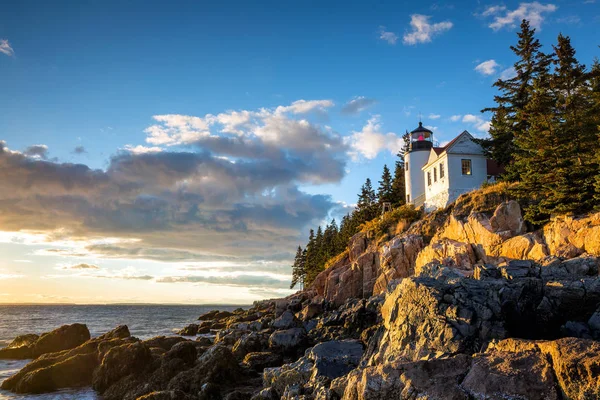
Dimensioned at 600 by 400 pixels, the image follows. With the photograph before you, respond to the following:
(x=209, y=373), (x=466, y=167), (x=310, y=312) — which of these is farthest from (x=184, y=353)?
(x=466, y=167)

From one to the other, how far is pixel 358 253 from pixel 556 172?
1870 cm

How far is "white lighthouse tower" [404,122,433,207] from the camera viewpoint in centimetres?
4325

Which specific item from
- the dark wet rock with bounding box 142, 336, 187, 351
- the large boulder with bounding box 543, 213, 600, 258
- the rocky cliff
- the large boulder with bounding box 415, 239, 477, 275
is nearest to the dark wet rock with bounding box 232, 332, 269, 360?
the rocky cliff

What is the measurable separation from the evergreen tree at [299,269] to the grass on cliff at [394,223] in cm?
4108

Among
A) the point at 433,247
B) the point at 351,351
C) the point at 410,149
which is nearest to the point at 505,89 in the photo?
the point at 410,149

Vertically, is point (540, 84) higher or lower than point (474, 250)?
higher

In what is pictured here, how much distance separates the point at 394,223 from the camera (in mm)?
37406

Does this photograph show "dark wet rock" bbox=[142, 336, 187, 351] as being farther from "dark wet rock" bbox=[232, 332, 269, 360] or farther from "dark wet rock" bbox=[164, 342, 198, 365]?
"dark wet rock" bbox=[164, 342, 198, 365]

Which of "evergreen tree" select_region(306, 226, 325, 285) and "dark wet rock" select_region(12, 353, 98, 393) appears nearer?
"dark wet rock" select_region(12, 353, 98, 393)

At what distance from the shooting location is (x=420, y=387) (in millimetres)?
7555

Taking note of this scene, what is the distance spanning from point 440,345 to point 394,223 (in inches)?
1138

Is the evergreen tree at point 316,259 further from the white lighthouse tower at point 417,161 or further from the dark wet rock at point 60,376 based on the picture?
the dark wet rock at point 60,376

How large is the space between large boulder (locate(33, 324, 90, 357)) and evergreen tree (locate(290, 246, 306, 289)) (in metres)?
53.2

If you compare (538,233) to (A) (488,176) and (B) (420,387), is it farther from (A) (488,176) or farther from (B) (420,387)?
(B) (420,387)
